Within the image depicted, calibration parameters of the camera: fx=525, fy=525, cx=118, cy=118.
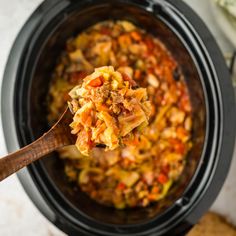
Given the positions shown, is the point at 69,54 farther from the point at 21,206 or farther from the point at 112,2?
the point at 21,206

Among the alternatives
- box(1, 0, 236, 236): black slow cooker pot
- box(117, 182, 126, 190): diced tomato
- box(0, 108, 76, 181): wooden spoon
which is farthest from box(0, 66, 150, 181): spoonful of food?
box(117, 182, 126, 190): diced tomato

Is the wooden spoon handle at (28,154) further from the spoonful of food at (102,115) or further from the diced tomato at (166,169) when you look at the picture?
the diced tomato at (166,169)

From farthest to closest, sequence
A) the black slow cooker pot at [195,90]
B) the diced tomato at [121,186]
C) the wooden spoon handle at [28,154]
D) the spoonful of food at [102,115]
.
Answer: the diced tomato at [121,186] → the black slow cooker pot at [195,90] → the spoonful of food at [102,115] → the wooden spoon handle at [28,154]

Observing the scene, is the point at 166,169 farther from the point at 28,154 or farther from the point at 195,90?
the point at 28,154

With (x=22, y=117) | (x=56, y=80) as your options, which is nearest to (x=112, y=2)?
(x=56, y=80)

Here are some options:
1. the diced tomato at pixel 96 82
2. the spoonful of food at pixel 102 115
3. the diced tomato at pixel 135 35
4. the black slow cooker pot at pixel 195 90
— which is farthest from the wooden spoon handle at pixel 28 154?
the diced tomato at pixel 135 35

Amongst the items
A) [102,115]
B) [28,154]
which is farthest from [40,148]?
[102,115]

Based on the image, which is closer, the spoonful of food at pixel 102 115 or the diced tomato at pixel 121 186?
the spoonful of food at pixel 102 115

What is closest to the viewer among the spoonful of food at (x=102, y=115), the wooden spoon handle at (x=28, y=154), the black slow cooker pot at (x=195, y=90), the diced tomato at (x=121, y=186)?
the wooden spoon handle at (x=28, y=154)

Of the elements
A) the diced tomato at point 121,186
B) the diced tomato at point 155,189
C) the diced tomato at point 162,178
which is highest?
the diced tomato at point 121,186
